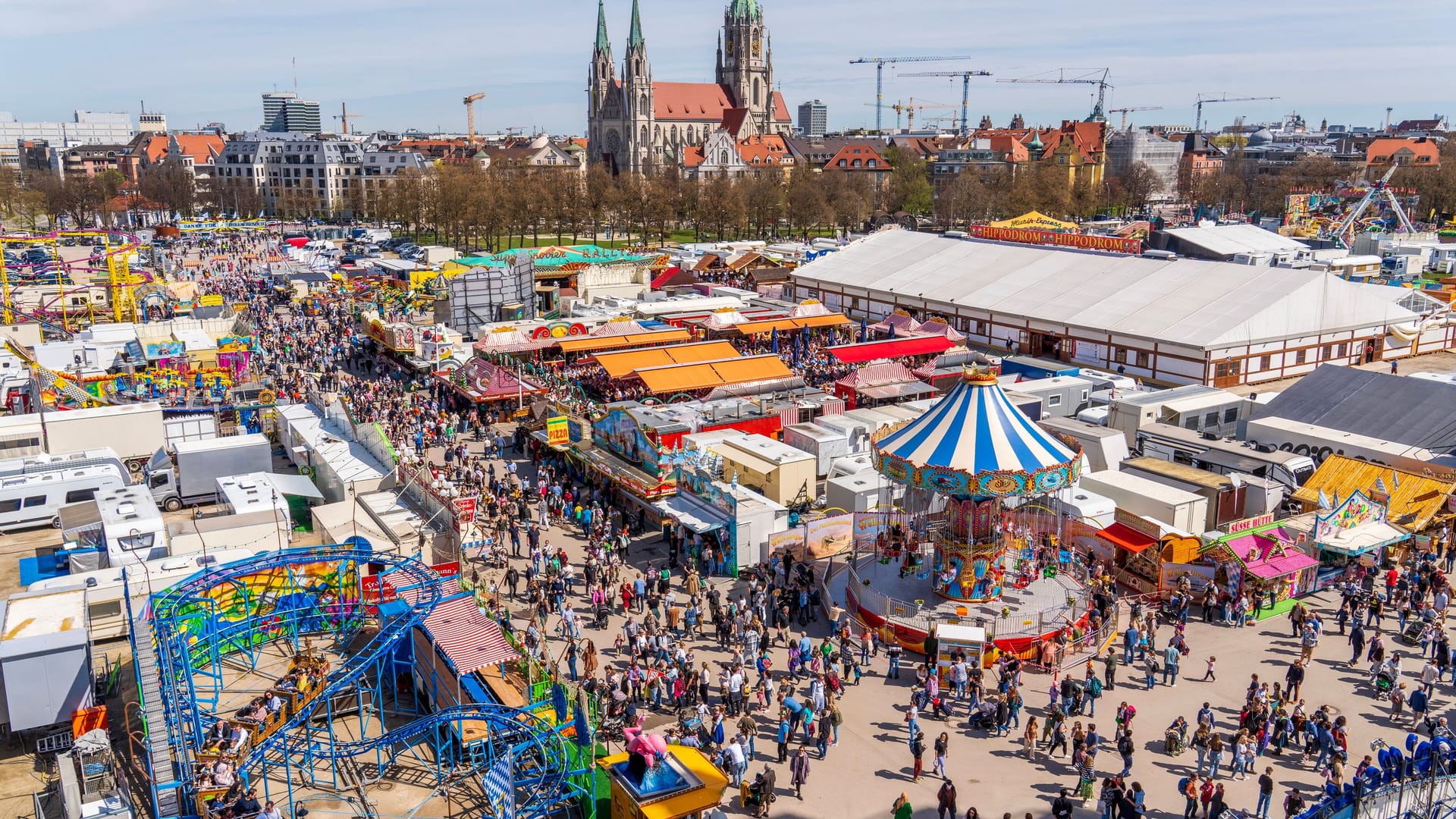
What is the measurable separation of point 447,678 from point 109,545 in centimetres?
836

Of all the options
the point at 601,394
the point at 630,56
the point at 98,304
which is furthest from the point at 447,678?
the point at 630,56

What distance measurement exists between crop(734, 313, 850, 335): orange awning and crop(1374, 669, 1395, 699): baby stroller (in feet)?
85.4

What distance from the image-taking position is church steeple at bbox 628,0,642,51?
11675 cm

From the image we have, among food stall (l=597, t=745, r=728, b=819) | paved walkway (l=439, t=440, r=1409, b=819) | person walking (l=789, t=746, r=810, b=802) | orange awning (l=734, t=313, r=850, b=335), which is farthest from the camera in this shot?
orange awning (l=734, t=313, r=850, b=335)

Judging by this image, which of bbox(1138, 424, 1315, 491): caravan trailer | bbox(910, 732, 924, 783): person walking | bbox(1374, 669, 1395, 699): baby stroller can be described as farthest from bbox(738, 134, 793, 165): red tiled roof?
bbox(910, 732, 924, 783): person walking

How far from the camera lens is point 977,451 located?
16906 millimetres

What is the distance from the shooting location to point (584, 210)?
84.6 metres

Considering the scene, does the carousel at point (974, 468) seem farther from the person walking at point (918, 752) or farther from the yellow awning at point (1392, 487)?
the yellow awning at point (1392, 487)

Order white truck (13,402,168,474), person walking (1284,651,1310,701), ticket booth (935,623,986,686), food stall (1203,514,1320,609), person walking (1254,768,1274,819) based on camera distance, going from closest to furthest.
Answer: person walking (1254,768,1274,819) → person walking (1284,651,1310,701) → ticket booth (935,623,986,686) → food stall (1203,514,1320,609) → white truck (13,402,168,474)

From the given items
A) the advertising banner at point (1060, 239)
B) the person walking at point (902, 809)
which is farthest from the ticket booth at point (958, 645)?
the advertising banner at point (1060, 239)

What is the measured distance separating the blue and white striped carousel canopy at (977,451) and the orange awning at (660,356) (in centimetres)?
1429

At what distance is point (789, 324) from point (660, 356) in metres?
9.63

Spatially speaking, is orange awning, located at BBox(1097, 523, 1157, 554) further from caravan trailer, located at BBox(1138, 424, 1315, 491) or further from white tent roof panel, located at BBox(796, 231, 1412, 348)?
white tent roof panel, located at BBox(796, 231, 1412, 348)

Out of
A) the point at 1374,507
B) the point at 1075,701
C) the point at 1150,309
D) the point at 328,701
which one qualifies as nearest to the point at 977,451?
the point at 1075,701
